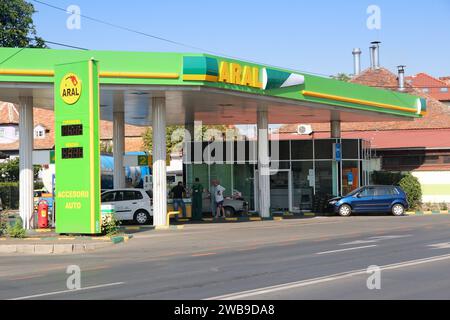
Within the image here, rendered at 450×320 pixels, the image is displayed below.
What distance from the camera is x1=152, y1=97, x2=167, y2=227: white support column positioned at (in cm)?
2631

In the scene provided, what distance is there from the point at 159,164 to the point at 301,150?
40.7 ft

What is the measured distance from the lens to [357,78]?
193 feet

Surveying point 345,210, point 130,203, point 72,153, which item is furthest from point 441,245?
point 345,210

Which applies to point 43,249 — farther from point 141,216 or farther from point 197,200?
point 197,200

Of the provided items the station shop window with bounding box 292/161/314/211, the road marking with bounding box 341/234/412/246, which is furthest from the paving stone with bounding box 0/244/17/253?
the station shop window with bounding box 292/161/314/211

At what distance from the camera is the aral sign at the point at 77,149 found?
21078 millimetres

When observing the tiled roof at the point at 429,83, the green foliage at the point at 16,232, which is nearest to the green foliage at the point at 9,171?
the green foliage at the point at 16,232

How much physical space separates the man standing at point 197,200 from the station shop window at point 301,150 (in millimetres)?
8168

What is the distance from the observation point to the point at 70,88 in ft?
70.8

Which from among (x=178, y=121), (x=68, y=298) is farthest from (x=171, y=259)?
(x=178, y=121)

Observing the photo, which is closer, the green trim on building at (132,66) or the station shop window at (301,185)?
the green trim on building at (132,66)

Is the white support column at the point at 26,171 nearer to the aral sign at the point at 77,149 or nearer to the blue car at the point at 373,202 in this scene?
the aral sign at the point at 77,149

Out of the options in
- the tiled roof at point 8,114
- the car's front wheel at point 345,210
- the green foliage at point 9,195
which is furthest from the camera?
the tiled roof at point 8,114

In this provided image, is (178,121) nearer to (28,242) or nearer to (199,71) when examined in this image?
(199,71)
